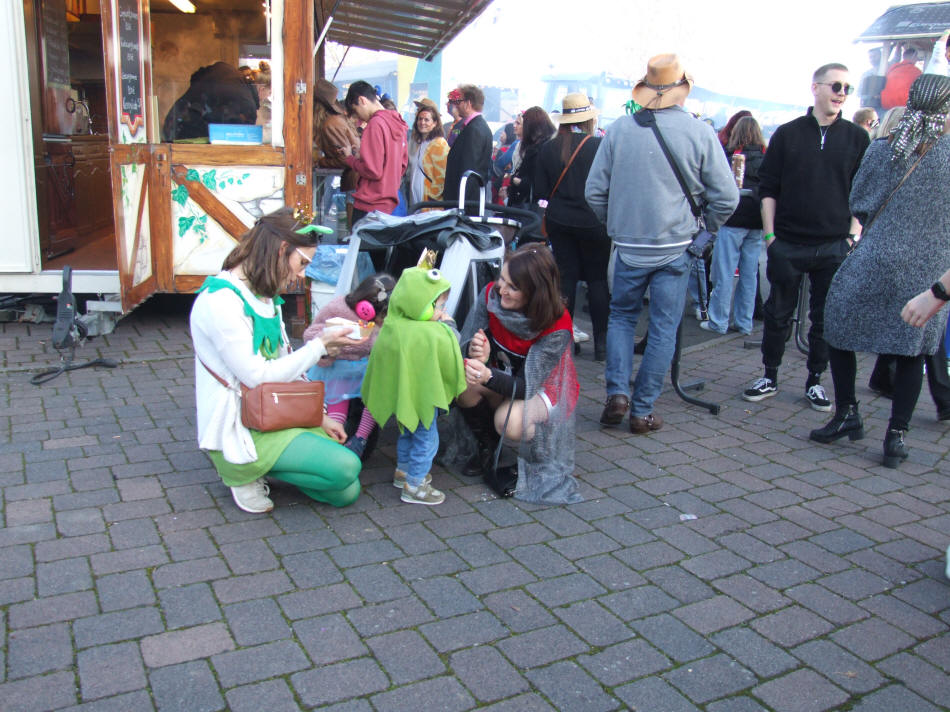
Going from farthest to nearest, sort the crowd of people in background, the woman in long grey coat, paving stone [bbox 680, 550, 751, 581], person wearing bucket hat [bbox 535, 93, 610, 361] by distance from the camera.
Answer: person wearing bucket hat [bbox 535, 93, 610, 361], the woman in long grey coat, the crowd of people in background, paving stone [bbox 680, 550, 751, 581]

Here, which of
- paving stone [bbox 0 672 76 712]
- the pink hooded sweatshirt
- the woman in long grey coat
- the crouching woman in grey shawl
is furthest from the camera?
the pink hooded sweatshirt

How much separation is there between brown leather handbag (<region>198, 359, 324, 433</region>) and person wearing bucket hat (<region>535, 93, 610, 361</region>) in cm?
298

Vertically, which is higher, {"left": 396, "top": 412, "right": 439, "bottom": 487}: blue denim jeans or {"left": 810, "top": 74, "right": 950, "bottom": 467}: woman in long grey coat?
{"left": 810, "top": 74, "right": 950, "bottom": 467}: woman in long grey coat

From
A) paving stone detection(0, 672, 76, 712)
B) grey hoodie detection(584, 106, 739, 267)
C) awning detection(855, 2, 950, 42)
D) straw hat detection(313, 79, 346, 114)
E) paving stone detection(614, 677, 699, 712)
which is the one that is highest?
awning detection(855, 2, 950, 42)

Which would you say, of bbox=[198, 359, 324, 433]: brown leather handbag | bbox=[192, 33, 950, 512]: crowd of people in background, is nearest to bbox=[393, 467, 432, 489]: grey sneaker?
bbox=[192, 33, 950, 512]: crowd of people in background

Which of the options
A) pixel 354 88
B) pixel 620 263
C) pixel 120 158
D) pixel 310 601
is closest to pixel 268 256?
pixel 310 601

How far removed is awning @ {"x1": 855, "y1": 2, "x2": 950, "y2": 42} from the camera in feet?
49.1

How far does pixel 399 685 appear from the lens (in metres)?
2.48

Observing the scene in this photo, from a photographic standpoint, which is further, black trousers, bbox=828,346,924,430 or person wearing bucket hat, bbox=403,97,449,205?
person wearing bucket hat, bbox=403,97,449,205

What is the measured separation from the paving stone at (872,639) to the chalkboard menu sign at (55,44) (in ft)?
26.7

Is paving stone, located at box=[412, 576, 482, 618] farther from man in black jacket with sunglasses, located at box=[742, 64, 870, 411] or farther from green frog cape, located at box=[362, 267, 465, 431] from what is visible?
man in black jacket with sunglasses, located at box=[742, 64, 870, 411]

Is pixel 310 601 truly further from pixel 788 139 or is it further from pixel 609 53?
pixel 609 53

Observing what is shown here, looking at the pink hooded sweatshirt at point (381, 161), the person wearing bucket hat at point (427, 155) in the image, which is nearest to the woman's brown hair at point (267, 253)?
the pink hooded sweatshirt at point (381, 161)

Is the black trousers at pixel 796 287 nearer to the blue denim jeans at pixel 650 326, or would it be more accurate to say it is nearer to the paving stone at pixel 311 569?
the blue denim jeans at pixel 650 326
